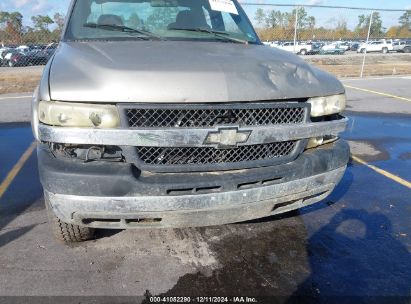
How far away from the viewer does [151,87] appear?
96.3 inches

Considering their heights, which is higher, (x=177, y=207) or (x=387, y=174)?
(x=177, y=207)

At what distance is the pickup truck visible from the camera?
243 cm

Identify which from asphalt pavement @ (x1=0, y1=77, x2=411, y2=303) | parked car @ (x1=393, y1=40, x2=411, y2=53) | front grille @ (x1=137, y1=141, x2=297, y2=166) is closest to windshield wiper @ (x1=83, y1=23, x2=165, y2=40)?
front grille @ (x1=137, y1=141, x2=297, y2=166)

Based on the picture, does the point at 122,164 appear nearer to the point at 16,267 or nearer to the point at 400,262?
the point at 16,267

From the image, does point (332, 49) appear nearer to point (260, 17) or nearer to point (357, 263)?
point (260, 17)

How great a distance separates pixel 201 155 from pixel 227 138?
215mm

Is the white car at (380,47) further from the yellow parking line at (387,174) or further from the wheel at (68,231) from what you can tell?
the wheel at (68,231)

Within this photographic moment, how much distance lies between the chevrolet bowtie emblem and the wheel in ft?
4.43

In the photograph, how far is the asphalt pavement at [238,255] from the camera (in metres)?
2.77

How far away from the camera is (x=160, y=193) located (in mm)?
2463

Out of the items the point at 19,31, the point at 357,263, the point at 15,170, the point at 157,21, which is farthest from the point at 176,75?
the point at 19,31

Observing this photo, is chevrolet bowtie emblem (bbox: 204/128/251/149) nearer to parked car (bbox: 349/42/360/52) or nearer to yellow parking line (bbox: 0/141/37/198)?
yellow parking line (bbox: 0/141/37/198)

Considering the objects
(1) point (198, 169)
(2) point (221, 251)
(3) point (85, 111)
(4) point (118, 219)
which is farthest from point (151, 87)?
(2) point (221, 251)

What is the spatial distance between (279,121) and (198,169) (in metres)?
0.69
